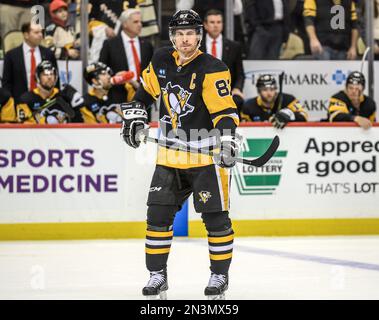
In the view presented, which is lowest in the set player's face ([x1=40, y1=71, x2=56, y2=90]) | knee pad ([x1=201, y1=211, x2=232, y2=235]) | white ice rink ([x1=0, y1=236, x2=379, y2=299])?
white ice rink ([x1=0, y1=236, x2=379, y2=299])

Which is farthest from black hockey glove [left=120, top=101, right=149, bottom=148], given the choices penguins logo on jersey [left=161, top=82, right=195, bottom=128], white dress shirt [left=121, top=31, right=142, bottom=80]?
white dress shirt [left=121, top=31, right=142, bottom=80]

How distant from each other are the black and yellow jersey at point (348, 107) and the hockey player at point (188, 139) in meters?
3.58

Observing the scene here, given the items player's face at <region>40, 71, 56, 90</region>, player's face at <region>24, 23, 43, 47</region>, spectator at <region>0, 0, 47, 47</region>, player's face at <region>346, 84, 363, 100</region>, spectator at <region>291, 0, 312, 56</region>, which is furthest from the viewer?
spectator at <region>291, 0, 312, 56</region>

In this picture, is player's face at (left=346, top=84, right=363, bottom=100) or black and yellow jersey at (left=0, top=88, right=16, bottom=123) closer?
black and yellow jersey at (left=0, top=88, right=16, bottom=123)

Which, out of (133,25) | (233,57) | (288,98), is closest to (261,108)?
(288,98)

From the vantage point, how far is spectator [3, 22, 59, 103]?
8812 mm

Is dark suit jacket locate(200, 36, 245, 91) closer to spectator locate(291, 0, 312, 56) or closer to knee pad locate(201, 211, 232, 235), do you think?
spectator locate(291, 0, 312, 56)

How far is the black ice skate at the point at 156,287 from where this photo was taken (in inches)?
210

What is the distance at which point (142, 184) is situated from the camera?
8.36 m

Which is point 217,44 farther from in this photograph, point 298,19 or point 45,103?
point 45,103

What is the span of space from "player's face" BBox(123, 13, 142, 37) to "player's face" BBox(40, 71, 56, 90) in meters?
0.89

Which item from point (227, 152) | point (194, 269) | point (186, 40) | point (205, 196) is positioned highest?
point (186, 40)

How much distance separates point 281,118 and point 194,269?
2.22 meters

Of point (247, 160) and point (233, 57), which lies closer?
point (247, 160)
